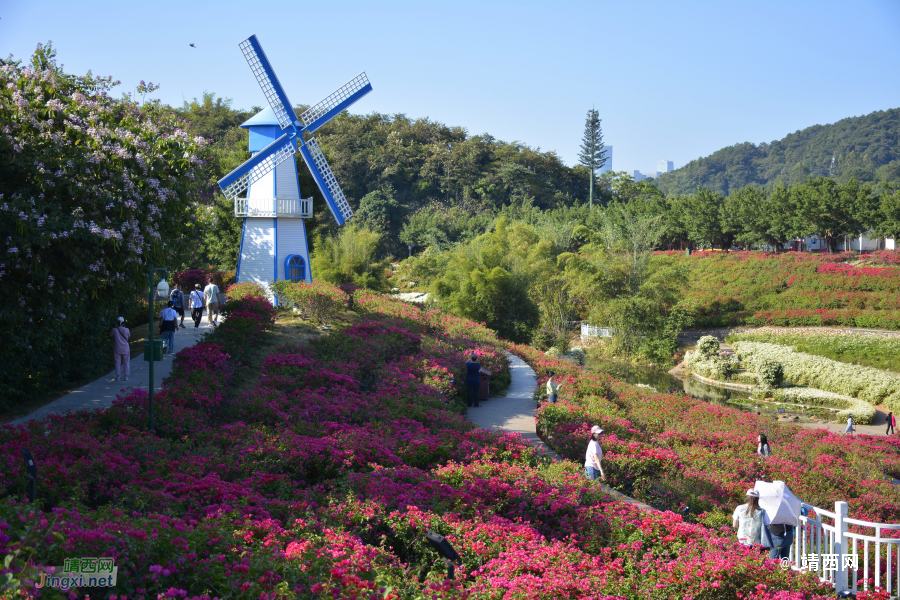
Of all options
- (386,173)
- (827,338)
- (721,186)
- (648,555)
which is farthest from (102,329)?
(721,186)

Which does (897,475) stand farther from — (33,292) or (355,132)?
(355,132)

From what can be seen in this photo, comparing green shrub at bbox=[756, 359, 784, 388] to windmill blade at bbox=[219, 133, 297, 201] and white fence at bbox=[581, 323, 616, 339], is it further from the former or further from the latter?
windmill blade at bbox=[219, 133, 297, 201]

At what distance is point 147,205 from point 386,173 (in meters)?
46.1

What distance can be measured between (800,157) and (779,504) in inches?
6211

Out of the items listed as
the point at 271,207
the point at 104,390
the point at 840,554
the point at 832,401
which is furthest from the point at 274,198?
the point at 832,401

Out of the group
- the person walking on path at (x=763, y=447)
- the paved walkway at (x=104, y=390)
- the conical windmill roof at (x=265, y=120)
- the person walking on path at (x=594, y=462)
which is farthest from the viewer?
the conical windmill roof at (x=265, y=120)

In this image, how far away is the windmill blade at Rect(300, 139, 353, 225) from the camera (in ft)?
63.7

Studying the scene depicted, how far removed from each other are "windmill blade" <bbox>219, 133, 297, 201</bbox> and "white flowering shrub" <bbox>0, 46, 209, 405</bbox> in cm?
729

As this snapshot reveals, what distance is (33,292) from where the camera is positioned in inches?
307

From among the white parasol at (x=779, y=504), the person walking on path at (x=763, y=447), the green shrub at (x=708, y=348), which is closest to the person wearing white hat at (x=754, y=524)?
the white parasol at (x=779, y=504)

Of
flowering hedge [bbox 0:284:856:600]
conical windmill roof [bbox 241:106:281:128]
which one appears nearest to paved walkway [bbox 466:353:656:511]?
flowering hedge [bbox 0:284:856:600]

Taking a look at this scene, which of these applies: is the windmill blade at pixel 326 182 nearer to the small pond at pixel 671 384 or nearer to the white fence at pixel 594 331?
the small pond at pixel 671 384

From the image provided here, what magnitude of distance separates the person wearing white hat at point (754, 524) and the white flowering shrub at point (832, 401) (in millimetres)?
15332

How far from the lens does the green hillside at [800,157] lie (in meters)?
120
